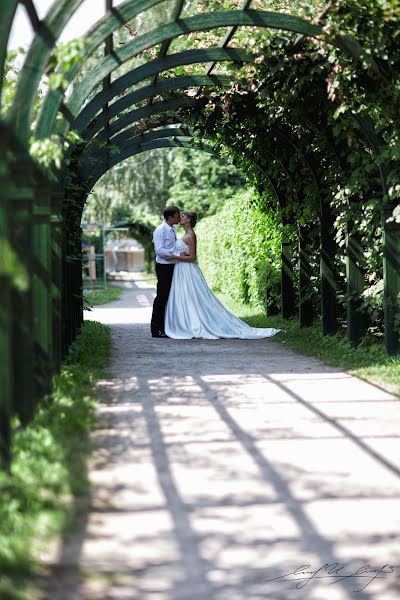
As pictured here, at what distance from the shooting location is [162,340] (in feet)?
38.4

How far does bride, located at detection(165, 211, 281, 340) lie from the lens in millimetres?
12133

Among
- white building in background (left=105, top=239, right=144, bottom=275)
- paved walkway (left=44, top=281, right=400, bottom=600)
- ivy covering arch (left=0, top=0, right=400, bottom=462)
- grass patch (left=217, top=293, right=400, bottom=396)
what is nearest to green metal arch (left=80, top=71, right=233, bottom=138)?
ivy covering arch (left=0, top=0, right=400, bottom=462)

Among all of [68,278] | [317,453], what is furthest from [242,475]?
[68,278]

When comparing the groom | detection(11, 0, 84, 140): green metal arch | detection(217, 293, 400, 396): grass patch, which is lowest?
detection(217, 293, 400, 396): grass patch

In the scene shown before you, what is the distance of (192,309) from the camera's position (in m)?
12.4

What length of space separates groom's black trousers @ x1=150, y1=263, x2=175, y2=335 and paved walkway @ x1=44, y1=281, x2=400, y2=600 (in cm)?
493

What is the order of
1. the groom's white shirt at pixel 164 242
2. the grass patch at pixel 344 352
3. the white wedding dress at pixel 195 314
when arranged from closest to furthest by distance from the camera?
the grass patch at pixel 344 352 → the white wedding dress at pixel 195 314 → the groom's white shirt at pixel 164 242

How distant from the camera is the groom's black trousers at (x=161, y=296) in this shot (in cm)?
1239

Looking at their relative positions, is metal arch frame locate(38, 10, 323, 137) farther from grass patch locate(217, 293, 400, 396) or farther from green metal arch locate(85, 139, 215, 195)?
green metal arch locate(85, 139, 215, 195)

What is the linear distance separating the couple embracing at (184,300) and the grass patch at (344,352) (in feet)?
2.04

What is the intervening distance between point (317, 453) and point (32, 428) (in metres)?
1.64

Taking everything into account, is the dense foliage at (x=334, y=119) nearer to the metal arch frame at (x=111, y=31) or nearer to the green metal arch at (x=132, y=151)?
the metal arch frame at (x=111, y=31)

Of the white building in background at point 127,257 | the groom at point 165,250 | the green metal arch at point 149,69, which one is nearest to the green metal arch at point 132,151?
the groom at point 165,250

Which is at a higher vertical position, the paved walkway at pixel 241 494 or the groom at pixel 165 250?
the groom at pixel 165 250
